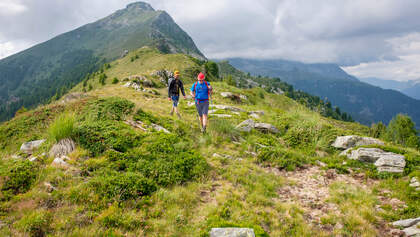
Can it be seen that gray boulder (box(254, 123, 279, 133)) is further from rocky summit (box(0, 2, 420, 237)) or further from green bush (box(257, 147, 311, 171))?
green bush (box(257, 147, 311, 171))

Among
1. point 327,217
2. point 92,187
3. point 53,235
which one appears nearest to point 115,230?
point 53,235

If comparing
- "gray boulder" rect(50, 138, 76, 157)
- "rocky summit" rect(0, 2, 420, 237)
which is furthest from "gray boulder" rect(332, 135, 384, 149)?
"gray boulder" rect(50, 138, 76, 157)

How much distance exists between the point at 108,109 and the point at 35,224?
7263 mm

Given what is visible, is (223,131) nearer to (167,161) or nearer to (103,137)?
(167,161)

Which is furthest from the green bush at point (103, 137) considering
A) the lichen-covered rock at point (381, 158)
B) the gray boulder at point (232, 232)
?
the lichen-covered rock at point (381, 158)

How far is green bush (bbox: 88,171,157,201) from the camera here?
506 centimetres

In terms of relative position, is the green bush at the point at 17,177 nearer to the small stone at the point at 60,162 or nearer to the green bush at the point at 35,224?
the small stone at the point at 60,162

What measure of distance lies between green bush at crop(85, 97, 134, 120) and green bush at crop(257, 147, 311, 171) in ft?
23.7

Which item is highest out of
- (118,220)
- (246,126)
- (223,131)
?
(246,126)

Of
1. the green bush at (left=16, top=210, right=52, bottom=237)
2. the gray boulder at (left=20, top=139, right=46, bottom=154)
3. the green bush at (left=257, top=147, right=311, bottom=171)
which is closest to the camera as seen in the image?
the green bush at (left=16, top=210, right=52, bottom=237)

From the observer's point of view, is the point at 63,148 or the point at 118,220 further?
the point at 63,148

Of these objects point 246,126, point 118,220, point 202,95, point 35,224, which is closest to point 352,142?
point 246,126

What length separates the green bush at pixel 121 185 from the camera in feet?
16.6

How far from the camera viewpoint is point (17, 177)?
5105 mm
